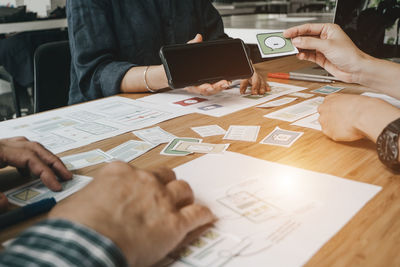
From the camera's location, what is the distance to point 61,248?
14.2 inches

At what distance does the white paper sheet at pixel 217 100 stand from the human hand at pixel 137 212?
54 centimetres

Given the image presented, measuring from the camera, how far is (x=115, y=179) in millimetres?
472

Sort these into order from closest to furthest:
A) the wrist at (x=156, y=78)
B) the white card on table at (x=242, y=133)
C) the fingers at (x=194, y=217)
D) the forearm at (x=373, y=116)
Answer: the fingers at (x=194, y=217) < the forearm at (x=373, y=116) < the white card on table at (x=242, y=133) < the wrist at (x=156, y=78)

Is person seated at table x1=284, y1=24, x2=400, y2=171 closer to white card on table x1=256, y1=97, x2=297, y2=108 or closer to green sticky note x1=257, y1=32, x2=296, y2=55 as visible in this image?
green sticky note x1=257, y1=32, x2=296, y2=55

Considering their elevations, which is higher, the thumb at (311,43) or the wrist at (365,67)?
the thumb at (311,43)

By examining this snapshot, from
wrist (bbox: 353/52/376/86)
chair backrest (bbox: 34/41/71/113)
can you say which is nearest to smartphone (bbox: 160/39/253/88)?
wrist (bbox: 353/52/376/86)

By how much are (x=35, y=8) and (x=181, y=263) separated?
4319 millimetres

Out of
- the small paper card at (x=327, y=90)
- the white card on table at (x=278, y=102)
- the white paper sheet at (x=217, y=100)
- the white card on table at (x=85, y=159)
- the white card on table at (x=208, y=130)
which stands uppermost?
the small paper card at (x=327, y=90)

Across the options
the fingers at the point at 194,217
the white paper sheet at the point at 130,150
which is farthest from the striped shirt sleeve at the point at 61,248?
the white paper sheet at the point at 130,150

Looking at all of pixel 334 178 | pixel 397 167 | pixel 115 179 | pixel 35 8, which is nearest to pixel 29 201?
pixel 115 179

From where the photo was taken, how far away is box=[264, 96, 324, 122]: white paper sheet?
0.96m

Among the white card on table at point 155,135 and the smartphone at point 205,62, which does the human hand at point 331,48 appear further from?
the white card on table at point 155,135

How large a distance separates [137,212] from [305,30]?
35.8 inches

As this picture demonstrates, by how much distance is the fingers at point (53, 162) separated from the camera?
63 cm
